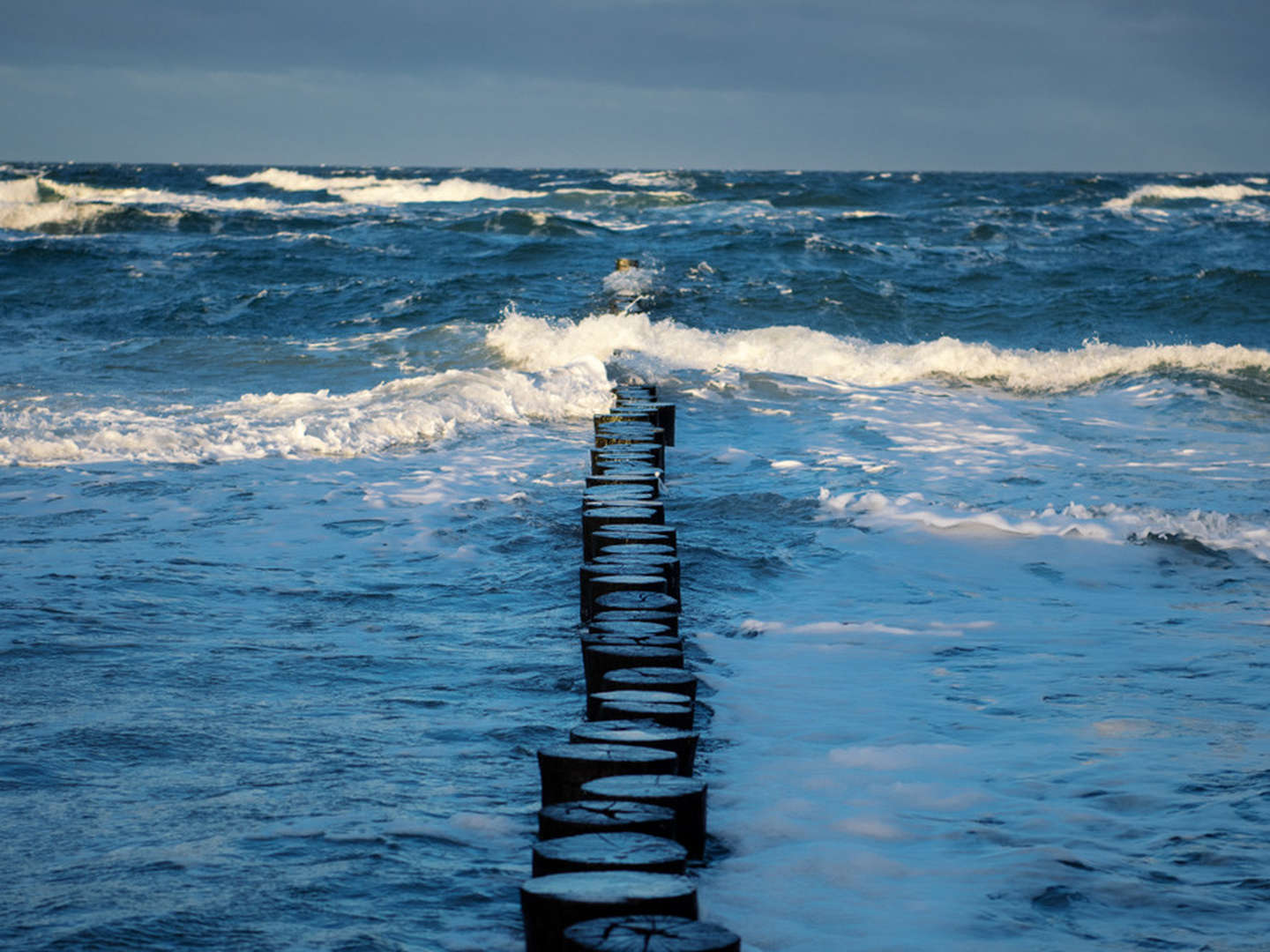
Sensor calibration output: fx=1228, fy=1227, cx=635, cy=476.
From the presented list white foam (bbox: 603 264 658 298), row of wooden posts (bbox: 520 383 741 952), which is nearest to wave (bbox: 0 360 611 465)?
row of wooden posts (bbox: 520 383 741 952)

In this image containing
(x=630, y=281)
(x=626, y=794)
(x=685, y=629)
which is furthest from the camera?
(x=630, y=281)

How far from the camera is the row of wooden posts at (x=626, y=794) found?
203cm

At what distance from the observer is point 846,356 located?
1325 cm

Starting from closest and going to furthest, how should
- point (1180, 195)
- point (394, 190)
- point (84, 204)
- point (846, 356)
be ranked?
point (846, 356)
point (84, 204)
point (394, 190)
point (1180, 195)

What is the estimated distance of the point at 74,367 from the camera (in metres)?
12.4

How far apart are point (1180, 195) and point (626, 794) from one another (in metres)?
54.6

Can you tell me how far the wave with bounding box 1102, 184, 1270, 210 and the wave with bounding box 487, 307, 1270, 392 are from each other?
103 ft

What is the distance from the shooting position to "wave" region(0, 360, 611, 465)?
7922 mm

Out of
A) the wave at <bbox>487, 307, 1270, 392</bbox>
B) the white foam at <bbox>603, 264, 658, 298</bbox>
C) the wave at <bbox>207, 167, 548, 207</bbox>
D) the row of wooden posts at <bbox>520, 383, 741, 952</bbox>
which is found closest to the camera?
the row of wooden posts at <bbox>520, 383, 741, 952</bbox>

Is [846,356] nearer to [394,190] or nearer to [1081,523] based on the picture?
[1081,523]

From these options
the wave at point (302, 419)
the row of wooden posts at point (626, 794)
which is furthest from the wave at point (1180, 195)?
the row of wooden posts at point (626, 794)

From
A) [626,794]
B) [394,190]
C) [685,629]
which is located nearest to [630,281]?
[685,629]

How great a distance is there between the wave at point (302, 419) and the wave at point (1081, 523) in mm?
3441

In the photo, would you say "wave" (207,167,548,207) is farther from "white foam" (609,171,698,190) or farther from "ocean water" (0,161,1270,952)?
"ocean water" (0,161,1270,952)
